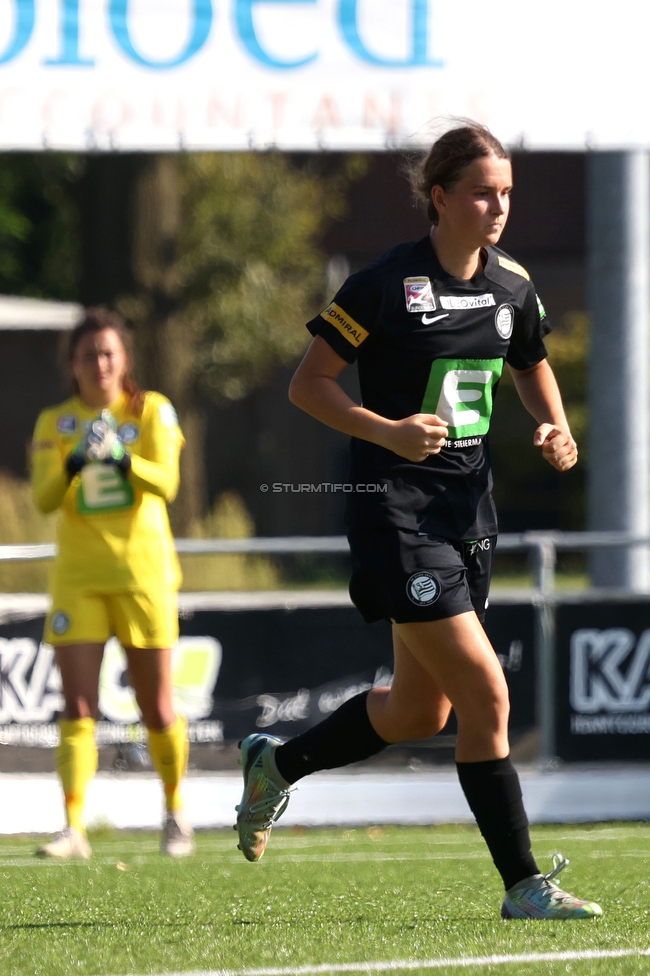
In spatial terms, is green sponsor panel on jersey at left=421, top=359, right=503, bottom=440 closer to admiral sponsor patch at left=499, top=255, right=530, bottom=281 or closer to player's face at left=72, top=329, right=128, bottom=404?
admiral sponsor patch at left=499, top=255, right=530, bottom=281

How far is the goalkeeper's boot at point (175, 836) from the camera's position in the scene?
21.7 ft

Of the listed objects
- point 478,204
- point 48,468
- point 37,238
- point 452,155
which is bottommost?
point 48,468

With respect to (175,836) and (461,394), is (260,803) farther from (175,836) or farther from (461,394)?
(175,836)

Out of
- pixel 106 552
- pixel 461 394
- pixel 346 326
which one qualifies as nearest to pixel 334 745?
pixel 461 394

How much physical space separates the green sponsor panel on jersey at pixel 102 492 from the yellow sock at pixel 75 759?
85 cm

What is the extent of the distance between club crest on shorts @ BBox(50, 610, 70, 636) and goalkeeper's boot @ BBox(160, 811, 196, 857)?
91 centimetres

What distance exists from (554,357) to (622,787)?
71.6 feet

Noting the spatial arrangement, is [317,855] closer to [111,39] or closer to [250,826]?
[250,826]

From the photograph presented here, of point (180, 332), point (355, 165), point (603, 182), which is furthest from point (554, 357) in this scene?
point (603, 182)

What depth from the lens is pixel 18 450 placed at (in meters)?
30.2

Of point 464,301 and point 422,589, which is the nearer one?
point 422,589

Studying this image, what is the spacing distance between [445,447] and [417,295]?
42cm

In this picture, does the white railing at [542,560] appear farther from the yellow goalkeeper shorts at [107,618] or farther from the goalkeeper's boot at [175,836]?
the goalkeeper's boot at [175,836]

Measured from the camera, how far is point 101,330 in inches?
259
